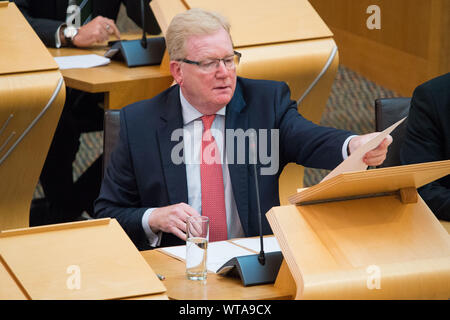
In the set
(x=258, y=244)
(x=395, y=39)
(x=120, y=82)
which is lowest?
(x=395, y=39)

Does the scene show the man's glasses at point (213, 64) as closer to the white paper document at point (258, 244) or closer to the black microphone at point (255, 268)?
the white paper document at point (258, 244)

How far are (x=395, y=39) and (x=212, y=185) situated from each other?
258 centimetres

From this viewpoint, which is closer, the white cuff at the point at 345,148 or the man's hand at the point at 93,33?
the white cuff at the point at 345,148

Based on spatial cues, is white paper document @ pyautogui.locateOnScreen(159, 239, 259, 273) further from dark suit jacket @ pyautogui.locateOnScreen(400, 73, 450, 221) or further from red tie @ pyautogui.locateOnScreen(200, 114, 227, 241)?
dark suit jacket @ pyautogui.locateOnScreen(400, 73, 450, 221)

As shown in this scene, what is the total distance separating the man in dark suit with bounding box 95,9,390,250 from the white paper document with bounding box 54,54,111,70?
1.14 m

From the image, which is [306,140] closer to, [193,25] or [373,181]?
[193,25]

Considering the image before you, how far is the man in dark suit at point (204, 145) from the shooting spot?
2.28 m

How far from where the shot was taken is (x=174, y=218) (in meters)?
2.07

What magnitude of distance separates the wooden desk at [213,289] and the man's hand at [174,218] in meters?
0.21

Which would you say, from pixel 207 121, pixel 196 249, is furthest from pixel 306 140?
pixel 196 249

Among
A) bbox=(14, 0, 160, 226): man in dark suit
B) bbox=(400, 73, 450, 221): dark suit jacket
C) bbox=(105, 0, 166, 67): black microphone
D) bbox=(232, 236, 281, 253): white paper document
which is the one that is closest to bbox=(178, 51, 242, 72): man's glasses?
bbox=(232, 236, 281, 253): white paper document

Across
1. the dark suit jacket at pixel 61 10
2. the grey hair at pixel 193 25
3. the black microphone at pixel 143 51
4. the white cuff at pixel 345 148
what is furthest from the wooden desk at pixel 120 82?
the white cuff at pixel 345 148

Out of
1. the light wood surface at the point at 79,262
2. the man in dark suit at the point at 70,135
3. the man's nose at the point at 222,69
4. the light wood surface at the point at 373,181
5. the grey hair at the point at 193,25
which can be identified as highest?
the grey hair at the point at 193,25

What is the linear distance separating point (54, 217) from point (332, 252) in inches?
98.5
